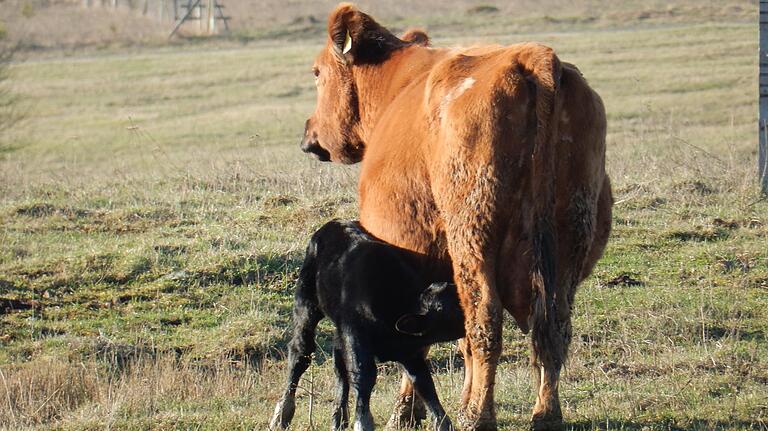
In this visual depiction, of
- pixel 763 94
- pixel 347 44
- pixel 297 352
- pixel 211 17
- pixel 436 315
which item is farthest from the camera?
pixel 211 17

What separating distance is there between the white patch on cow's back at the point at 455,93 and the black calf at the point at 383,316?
76 centimetres

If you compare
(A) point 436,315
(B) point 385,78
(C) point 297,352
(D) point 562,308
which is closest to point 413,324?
(A) point 436,315

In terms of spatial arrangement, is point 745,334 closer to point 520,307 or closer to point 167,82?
point 520,307

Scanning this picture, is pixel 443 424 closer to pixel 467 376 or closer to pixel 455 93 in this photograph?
pixel 467 376

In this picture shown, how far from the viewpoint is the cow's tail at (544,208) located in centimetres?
507

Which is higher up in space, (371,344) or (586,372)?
(371,344)

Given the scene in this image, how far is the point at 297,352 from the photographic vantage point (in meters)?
6.10

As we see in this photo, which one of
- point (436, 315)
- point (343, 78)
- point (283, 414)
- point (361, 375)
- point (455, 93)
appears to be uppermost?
point (455, 93)

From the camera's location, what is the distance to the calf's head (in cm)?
518

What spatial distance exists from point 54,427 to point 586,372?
132 inches

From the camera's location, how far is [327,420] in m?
6.13

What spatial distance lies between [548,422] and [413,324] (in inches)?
34.2

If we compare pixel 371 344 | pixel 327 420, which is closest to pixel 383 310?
pixel 371 344

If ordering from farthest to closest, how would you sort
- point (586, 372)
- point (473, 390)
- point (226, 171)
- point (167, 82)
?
point (167, 82) → point (226, 171) → point (586, 372) → point (473, 390)
